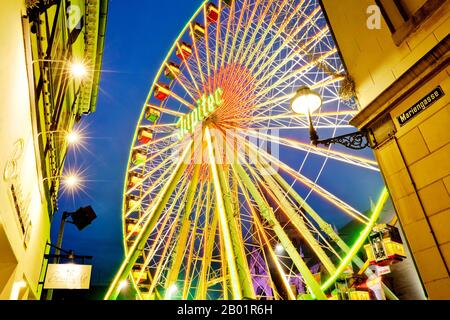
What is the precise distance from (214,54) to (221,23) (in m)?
1.45

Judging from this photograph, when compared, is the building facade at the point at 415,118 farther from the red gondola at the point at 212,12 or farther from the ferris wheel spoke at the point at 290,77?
the red gondola at the point at 212,12

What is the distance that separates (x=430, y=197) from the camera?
396 cm

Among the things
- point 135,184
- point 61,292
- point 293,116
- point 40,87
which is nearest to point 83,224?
point 135,184

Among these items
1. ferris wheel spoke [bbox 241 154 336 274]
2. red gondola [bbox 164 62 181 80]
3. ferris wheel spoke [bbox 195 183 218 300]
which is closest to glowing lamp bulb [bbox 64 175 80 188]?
ferris wheel spoke [bbox 195 183 218 300]

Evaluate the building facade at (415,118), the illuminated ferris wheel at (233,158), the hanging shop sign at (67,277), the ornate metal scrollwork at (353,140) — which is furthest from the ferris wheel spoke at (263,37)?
the hanging shop sign at (67,277)

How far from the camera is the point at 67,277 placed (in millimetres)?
9492

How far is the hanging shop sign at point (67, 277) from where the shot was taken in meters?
9.29

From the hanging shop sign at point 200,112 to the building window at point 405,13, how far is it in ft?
26.2

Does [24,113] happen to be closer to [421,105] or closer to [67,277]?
[421,105]

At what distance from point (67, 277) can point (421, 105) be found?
9887 mm

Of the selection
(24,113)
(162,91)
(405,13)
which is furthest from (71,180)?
(405,13)
